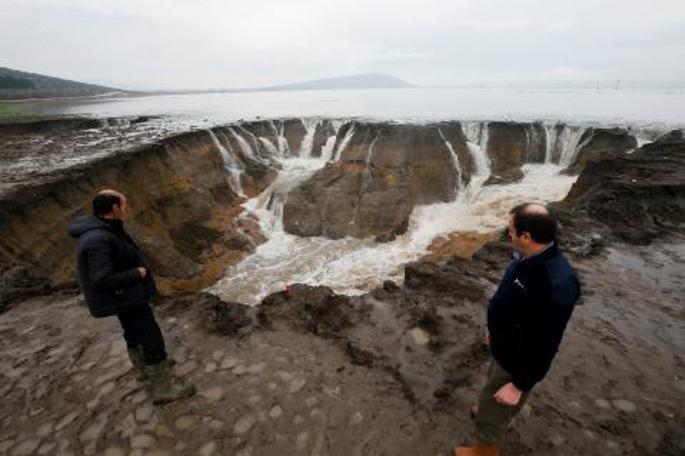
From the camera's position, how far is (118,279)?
11.2 ft

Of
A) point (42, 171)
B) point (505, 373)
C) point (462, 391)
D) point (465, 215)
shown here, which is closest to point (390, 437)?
point (462, 391)

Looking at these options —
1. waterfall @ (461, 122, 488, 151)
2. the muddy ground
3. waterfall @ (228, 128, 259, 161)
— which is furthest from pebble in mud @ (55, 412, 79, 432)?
waterfall @ (461, 122, 488, 151)

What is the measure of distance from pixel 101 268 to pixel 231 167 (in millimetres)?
18620

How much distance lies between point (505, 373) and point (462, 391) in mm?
1522

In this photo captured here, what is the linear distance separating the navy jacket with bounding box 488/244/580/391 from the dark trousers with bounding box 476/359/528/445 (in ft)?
0.71

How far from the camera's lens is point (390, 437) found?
12.0 feet

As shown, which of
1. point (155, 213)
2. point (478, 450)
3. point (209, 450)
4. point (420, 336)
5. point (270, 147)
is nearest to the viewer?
point (478, 450)

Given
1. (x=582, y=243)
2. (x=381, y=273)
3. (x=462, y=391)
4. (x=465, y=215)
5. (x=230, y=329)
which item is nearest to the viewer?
(x=462, y=391)

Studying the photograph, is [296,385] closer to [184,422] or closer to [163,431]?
[184,422]

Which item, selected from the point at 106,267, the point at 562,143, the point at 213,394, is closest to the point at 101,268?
the point at 106,267

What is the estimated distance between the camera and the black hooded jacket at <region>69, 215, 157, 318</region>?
3.36m

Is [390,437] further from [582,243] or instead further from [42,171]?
[42,171]

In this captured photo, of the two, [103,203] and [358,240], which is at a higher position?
[103,203]

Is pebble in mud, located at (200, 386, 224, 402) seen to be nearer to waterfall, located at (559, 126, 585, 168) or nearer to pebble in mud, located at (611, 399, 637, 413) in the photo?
pebble in mud, located at (611, 399, 637, 413)
